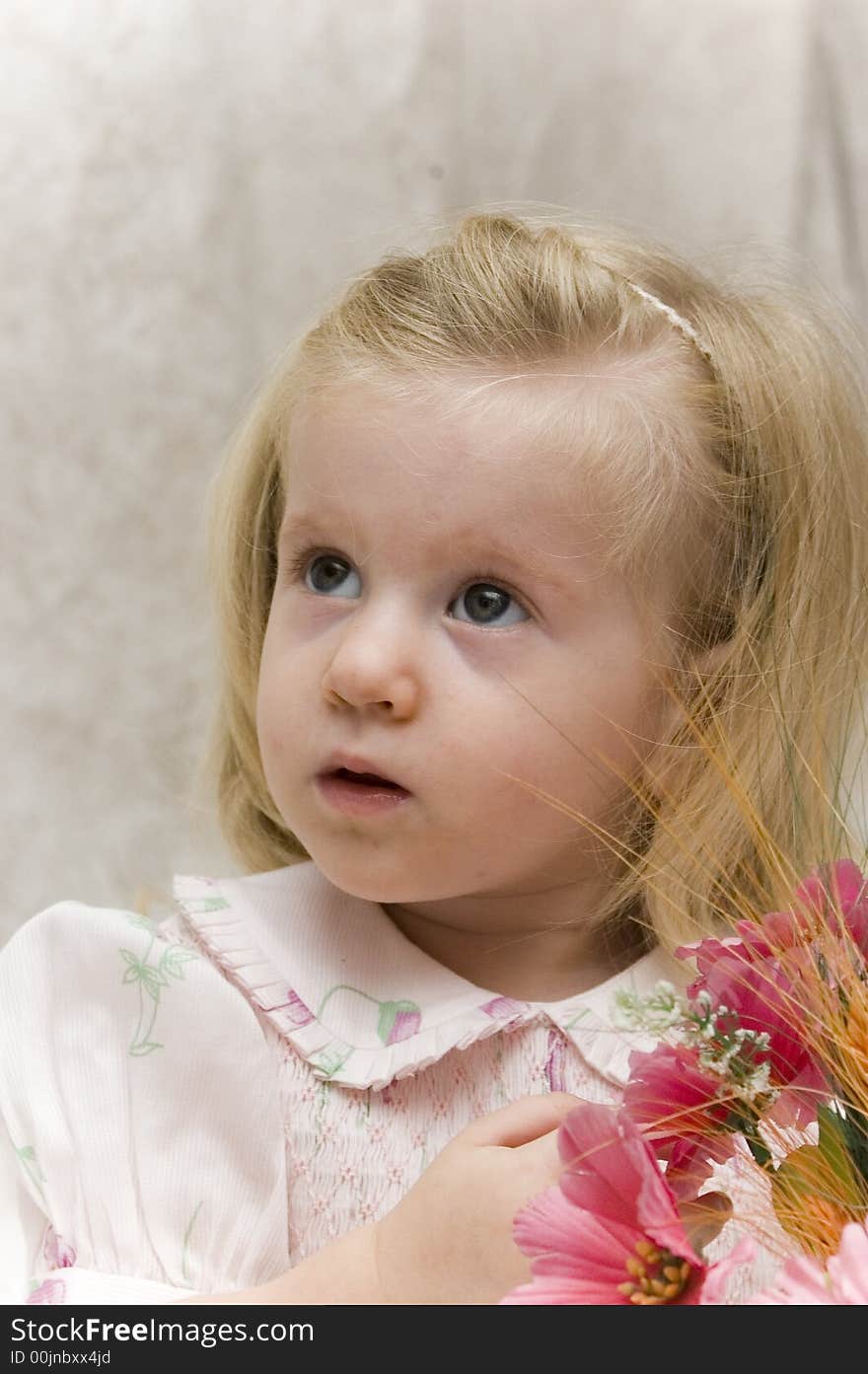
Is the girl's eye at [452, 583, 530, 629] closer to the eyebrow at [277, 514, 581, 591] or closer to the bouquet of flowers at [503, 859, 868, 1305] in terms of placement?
the eyebrow at [277, 514, 581, 591]

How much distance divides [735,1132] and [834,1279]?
Result: 0.10 m

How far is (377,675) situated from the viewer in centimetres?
97

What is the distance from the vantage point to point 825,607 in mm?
1100

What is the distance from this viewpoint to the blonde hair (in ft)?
3.38

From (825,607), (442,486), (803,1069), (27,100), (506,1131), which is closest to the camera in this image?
(803,1069)

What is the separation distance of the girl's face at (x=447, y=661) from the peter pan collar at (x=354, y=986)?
2.8 inches

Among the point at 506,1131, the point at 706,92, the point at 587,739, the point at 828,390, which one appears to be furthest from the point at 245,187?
the point at 506,1131

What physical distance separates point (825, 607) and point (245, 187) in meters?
0.71

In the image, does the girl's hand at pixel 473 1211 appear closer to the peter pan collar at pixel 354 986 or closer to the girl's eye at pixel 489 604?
the peter pan collar at pixel 354 986

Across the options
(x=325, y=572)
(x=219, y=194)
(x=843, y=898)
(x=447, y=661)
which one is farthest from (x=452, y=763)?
(x=219, y=194)

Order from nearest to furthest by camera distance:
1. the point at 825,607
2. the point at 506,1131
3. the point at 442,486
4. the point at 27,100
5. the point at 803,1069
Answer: the point at 803,1069 < the point at 506,1131 < the point at 442,486 < the point at 825,607 < the point at 27,100

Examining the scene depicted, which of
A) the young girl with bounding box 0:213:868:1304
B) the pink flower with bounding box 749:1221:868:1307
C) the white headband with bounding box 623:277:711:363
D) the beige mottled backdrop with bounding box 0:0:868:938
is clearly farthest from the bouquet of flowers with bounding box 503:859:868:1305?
the beige mottled backdrop with bounding box 0:0:868:938

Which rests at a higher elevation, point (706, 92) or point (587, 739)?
point (706, 92)

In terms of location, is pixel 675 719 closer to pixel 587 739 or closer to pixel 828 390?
pixel 587 739
